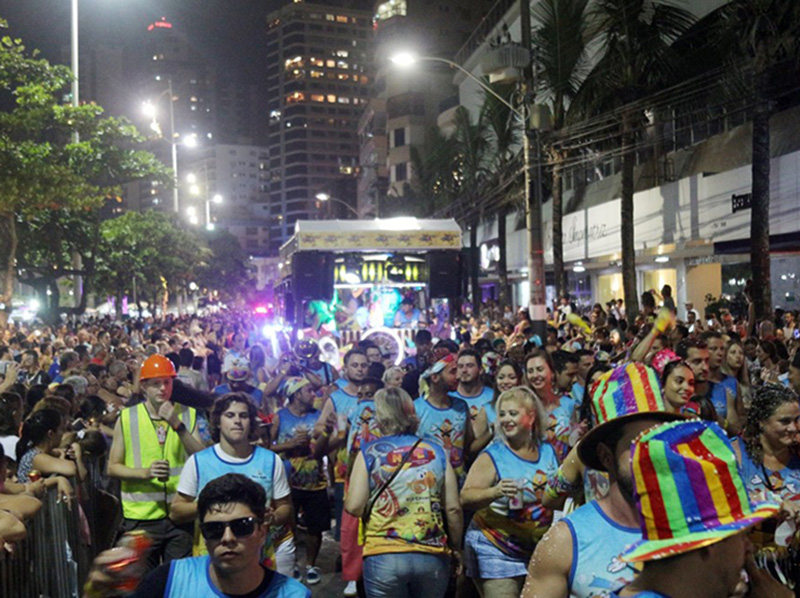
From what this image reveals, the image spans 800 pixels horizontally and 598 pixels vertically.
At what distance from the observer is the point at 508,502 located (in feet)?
15.5

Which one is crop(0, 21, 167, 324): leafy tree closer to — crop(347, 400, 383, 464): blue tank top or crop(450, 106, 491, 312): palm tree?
crop(450, 106, 491, 312): palm tree

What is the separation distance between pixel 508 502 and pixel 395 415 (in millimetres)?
866

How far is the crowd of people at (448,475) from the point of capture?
2092 millimetres

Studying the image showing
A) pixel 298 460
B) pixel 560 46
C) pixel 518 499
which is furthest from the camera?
pixel 560 46

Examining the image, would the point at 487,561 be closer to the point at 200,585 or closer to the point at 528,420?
the point at 528,420

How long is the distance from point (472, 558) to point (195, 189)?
5462cm

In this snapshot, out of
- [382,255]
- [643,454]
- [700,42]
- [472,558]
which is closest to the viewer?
[643,454]

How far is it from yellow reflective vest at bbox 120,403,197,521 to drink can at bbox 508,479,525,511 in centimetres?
257

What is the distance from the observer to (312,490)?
290 inches

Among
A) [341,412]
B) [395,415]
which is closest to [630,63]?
[341,412]

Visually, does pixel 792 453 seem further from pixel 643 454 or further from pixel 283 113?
pixel 283 113

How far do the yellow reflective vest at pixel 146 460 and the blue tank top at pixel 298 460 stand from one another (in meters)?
1.53

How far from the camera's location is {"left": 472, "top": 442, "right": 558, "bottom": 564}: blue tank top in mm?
4719

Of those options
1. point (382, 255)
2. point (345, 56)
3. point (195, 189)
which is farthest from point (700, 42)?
point (345, 56)
